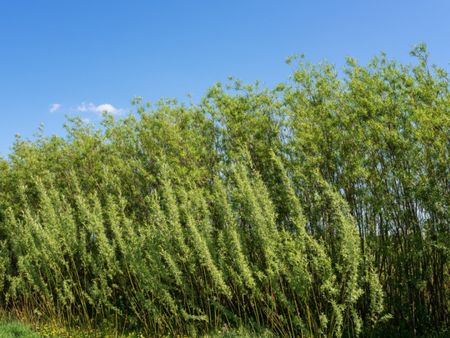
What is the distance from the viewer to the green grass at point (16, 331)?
9.12 m

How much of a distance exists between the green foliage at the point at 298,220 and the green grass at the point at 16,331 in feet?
2.70

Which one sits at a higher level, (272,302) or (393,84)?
(393,84)

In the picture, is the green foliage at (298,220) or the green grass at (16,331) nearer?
the green foliage at (298,220)

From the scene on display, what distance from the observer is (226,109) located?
30.1ft

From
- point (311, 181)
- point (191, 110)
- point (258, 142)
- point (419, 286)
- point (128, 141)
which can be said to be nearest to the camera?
point (419, 286)

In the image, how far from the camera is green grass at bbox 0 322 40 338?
912 cm

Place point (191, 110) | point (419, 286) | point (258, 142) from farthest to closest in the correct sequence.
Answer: point (191, 110), point (258, 142), point (419, 286)

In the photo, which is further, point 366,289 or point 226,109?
point 226,109

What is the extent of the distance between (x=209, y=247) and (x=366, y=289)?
98.0 inches

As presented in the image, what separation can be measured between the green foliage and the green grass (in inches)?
32.4

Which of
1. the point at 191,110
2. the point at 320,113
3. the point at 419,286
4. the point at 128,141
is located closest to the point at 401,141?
the point at 320,113

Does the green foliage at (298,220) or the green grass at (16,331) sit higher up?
the green foliage at (298,220)

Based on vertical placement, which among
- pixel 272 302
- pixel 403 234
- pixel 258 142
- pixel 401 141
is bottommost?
pixel 272 302

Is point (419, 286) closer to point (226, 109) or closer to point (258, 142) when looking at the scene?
point (258, 142)
